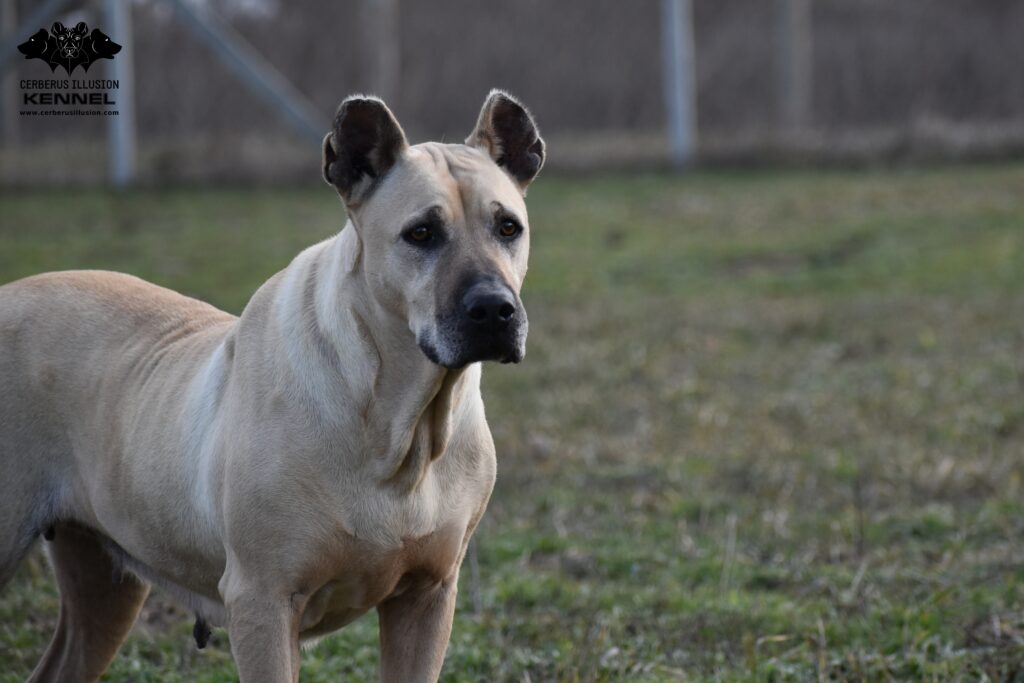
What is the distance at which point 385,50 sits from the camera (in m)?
15.8

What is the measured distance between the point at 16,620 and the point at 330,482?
82.8 inches

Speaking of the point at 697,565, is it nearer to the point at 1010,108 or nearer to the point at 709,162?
the point at 709,162

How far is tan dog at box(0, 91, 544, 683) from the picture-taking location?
350cm

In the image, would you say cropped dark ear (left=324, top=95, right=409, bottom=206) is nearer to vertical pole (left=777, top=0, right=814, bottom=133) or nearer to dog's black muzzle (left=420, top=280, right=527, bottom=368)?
dog's black muzzle (left=420, top=280, right=527, bottom=368)

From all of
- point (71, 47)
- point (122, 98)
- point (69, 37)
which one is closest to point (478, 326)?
point (71, 47)

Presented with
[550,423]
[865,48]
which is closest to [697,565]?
[550,423]

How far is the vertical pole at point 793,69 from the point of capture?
1691 cm

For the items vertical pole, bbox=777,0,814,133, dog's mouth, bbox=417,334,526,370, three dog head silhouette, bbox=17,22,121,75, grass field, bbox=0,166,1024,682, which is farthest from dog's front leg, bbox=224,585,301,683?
vertical pole, bbox=777,0,814,133

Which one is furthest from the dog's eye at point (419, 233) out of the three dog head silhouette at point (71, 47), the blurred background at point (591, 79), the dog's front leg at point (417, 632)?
the blurred background at point (591, 79)

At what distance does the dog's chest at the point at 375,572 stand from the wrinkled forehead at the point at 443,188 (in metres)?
0.85

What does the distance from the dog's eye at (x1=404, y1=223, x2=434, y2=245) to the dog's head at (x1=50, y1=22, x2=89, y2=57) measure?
3.03 meters

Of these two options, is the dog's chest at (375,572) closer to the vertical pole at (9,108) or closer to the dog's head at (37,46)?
the dog's head at (37,46)

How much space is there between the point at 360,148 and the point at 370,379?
0.64 m

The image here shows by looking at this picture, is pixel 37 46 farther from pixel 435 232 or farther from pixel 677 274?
pixel 677 274
